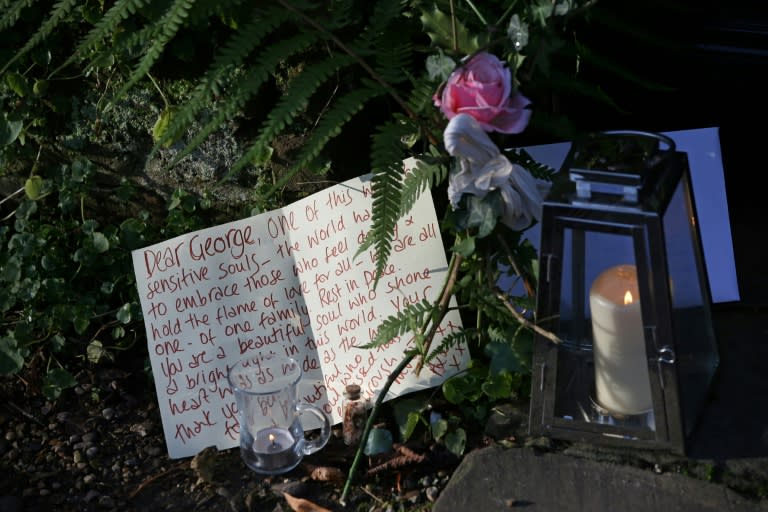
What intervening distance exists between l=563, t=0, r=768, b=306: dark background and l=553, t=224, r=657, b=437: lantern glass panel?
0.67 metres

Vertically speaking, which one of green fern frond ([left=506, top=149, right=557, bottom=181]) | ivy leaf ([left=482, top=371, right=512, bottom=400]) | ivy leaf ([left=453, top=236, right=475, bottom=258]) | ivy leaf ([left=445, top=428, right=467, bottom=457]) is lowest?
ivy leaf ([left=445, top=428, right=467, bottom=457])

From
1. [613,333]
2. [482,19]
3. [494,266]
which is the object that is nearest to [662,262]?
[613,333]

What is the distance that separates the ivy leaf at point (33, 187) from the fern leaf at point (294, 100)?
0.86 m

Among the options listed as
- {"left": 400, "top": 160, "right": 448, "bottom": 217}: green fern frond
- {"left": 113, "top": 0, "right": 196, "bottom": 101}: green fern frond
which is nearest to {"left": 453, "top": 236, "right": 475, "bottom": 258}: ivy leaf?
{"left": 400, "top": 160, "right": 448, "bottom": 217}: green fern frond

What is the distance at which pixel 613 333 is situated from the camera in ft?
→ 5.37

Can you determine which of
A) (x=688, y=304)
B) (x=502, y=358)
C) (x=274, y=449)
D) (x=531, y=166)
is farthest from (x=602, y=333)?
(x=274, y=449)

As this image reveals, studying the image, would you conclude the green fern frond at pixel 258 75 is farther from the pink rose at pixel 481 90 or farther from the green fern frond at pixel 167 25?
the pink rose at pixel 481 90

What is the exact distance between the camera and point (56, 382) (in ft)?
6.93

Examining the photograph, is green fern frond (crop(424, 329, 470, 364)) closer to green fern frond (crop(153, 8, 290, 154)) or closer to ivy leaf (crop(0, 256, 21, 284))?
green fern frond (crop(153, 8, 290, 154))

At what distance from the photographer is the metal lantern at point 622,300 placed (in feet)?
4.94

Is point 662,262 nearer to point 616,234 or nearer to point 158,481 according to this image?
point 616,234

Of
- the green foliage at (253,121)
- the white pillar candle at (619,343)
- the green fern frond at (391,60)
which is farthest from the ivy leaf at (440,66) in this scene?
the white pillar candle at (619,343)

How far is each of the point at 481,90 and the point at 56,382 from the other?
1.23 metres

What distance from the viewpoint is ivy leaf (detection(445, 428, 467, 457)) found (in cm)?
184
